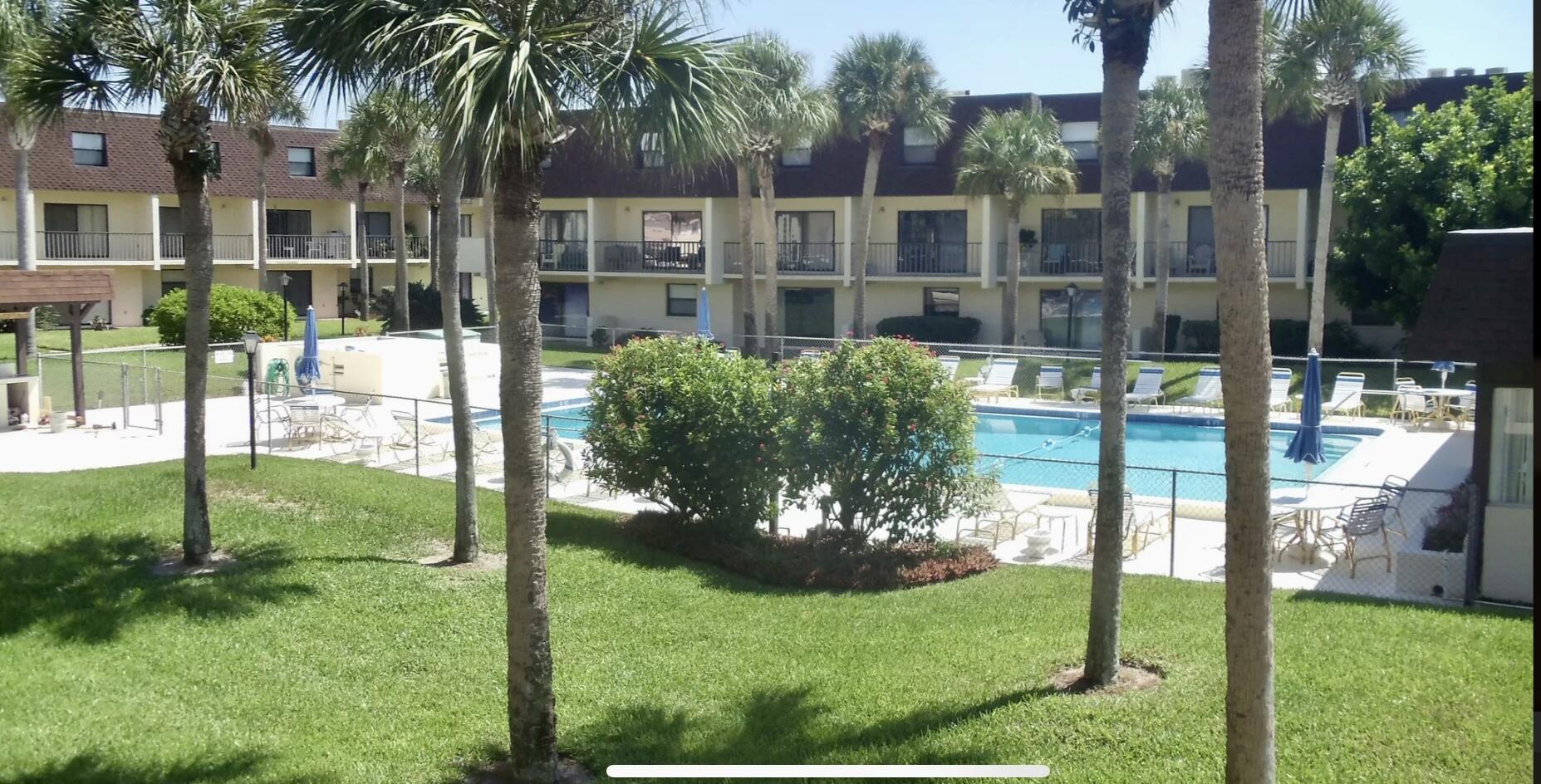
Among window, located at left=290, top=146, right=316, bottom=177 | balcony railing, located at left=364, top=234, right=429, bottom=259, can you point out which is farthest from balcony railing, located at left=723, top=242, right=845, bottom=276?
window, located at left=290, top=146, right=316, bottom=177

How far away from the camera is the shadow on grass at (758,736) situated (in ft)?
26.0

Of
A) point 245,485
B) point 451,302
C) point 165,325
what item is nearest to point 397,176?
point 165,325

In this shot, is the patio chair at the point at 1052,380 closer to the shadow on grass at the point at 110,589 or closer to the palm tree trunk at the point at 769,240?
the palm tree trunk at the point at 769,240

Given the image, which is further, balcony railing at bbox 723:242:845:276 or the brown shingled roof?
balcony railing at bbox 723:242:845:276

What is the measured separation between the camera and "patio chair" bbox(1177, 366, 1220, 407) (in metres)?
26.1

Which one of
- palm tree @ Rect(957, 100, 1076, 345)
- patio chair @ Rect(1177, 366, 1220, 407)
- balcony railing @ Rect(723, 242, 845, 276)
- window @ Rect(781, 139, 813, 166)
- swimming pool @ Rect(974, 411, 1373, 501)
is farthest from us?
balcony railing @ Rect(723, 242, 845, 276)

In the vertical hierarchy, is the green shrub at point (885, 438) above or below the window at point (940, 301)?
below

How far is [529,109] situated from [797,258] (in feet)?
110

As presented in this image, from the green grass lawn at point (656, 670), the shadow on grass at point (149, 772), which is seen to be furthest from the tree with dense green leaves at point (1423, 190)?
the shadow on grass at point (149, 772)

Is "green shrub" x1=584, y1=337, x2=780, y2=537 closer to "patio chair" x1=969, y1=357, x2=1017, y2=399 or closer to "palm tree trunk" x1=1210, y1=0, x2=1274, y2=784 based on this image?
"palm tree trunk" x1=1210, y1=0, x2=1274, y2=784

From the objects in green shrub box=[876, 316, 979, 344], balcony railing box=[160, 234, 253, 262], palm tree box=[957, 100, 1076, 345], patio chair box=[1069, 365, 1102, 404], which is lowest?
patio chair box=[1069, 365, 1102, 404]

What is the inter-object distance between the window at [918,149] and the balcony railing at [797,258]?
3340 millimetres

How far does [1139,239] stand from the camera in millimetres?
35219

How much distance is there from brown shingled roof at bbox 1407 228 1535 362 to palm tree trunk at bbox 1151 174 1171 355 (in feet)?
72.4
